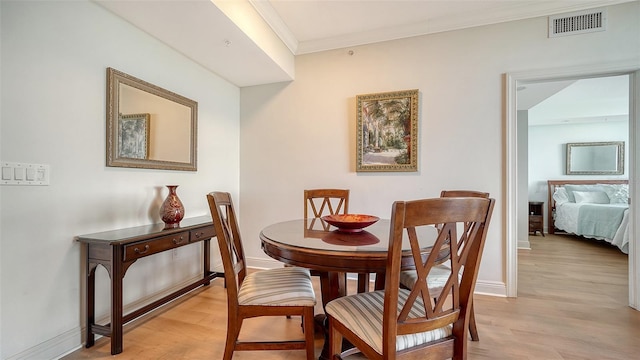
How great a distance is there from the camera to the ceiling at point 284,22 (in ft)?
6.57

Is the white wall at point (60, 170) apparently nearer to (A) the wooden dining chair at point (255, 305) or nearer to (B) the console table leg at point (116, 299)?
(B) the console table leg at point (116, 299)

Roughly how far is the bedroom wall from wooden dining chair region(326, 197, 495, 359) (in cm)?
649

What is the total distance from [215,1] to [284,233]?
1.65 m

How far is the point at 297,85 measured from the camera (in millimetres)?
3197

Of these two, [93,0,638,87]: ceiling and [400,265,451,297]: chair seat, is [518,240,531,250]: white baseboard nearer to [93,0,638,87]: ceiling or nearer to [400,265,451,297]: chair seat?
[93,0,638,87]: ceiling

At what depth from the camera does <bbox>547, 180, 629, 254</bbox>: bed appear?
4188 millimetres

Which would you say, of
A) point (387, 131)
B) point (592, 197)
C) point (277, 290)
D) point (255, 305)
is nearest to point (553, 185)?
point (592, 197)

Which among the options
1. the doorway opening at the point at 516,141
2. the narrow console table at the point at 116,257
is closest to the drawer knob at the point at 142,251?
the narrow console table at the point at 116,257

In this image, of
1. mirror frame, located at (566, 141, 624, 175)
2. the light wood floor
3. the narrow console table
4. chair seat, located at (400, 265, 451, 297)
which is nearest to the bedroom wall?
mirror frame, located at (566, 141, 624, 175)

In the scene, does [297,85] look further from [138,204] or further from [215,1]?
[138,204]

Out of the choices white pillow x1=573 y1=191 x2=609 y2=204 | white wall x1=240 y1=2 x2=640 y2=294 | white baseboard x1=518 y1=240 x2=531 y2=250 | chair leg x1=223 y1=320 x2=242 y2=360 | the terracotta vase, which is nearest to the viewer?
chair leg x1=223 y1=320 x2=242 y2=360

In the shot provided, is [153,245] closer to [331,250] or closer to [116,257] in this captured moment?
[116,257]

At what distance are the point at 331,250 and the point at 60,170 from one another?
173 cm

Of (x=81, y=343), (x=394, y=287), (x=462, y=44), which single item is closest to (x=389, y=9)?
(x=462, y=44)
